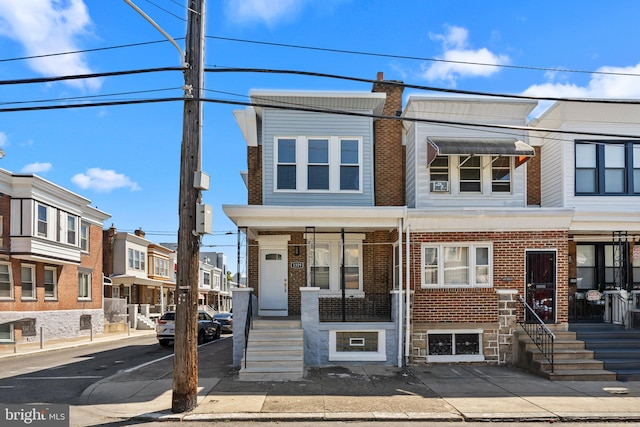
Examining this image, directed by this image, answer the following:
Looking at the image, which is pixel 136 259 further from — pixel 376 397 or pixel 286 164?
pixel 376 397

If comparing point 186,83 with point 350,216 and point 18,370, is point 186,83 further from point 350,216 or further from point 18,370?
point 18,370

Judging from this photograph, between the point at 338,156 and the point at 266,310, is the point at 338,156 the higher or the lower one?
the higher one

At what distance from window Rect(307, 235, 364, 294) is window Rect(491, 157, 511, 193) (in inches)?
174

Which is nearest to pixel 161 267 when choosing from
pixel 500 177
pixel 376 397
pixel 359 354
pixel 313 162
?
pixel 313 162

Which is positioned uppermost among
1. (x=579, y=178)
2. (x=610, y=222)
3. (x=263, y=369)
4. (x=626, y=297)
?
(x=579, y=178)

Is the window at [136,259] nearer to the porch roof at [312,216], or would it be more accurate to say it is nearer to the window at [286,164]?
the window at [286,164]

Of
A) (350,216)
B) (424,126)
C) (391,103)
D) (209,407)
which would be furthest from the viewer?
(391,103)

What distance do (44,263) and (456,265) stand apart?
2020 centimetres

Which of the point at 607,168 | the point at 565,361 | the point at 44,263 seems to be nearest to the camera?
the point at 565,361

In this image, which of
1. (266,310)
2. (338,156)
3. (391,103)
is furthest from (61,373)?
(391,103)

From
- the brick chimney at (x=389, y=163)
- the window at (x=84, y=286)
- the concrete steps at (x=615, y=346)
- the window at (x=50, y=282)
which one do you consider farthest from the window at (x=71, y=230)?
the concrete steps at (x=615, y=346)

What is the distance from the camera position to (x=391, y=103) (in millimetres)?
15820

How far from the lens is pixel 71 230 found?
2423cm

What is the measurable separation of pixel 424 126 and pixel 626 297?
769 cm
